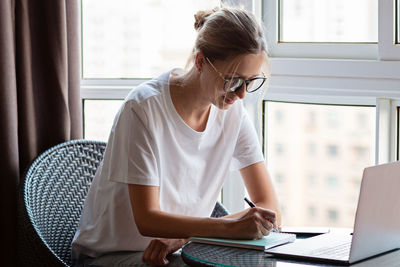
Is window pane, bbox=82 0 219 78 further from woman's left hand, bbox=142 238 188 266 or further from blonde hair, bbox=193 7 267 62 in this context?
woman's left hand, bbox=142 238 188 266

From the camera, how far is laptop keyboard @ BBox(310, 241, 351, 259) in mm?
1425

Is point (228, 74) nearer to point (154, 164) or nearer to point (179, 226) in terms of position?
point (154, 164)

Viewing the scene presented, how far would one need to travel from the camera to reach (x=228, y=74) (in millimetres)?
1747

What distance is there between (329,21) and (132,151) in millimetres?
904

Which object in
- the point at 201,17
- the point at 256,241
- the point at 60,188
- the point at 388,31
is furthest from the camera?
the point at 60,188

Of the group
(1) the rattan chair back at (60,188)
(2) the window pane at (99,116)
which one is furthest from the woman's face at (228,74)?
(2) the window pane at (99,116)

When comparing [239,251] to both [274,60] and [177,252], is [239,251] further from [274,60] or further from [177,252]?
[274,60]

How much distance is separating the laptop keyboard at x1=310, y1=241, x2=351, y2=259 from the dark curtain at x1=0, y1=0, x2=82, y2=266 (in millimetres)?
1156

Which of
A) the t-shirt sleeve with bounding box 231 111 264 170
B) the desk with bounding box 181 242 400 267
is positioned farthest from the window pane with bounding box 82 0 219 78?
the desk with bounding box 181 242 400 267

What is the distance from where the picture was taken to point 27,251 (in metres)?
1.95

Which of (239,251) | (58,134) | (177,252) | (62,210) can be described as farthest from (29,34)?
(239,251)

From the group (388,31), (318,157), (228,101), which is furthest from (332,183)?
(228,101)

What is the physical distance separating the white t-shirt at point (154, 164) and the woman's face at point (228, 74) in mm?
147

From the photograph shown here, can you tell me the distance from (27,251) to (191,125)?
25.5 inches
